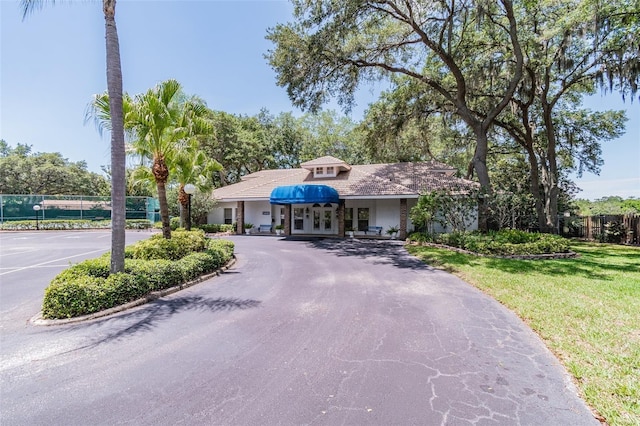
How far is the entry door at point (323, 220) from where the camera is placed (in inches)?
947

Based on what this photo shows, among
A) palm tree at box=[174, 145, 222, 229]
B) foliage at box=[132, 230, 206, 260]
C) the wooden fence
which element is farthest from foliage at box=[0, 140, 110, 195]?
the wooden fence

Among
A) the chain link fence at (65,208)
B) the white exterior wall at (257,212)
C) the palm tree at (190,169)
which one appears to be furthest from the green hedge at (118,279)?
the chain link fence at (65,208)

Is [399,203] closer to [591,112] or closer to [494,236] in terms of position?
[494,236]

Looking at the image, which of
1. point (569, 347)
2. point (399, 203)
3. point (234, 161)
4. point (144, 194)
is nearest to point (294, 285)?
point (569, 347)

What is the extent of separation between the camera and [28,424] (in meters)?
3.05

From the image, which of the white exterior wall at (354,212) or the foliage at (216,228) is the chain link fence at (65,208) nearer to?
the white exterior wall at (354,212)

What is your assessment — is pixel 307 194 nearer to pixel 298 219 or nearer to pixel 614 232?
pixel 298 219

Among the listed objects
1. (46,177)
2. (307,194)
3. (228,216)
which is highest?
(46,177)

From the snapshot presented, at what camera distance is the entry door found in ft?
78.9

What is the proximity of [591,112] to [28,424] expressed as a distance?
3110 cm

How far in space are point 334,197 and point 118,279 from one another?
Result: 1498 centimetres

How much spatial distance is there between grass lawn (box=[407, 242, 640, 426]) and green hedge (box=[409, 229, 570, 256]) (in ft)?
2.84

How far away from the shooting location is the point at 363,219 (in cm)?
2322

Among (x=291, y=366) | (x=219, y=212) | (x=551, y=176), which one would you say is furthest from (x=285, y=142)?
(x=291, y=366)
